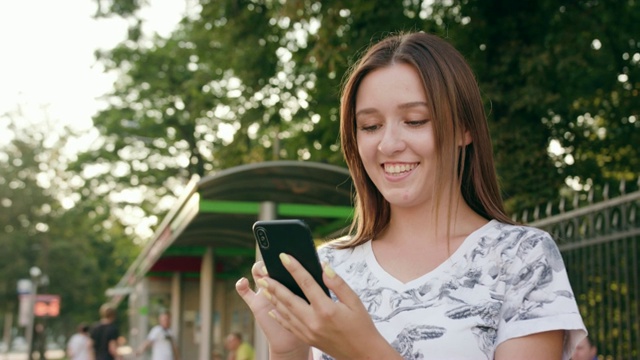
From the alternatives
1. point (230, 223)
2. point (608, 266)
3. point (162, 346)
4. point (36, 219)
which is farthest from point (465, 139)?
point (36, 219)

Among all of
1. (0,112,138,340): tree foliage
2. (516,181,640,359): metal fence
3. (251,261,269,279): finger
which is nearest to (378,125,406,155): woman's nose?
(251,261,269,279): finger

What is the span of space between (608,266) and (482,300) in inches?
205

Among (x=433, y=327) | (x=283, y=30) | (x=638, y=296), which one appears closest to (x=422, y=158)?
(x=433, y=327)

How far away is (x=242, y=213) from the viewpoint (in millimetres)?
10586

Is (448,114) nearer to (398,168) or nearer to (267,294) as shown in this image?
(398,168)

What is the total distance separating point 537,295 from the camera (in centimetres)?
194

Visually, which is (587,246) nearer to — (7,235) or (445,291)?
(445,291)

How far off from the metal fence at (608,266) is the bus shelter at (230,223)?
180 centimetres

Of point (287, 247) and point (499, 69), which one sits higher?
point (499, 69)

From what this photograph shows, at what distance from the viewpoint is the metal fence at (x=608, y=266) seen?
6512 millimetres

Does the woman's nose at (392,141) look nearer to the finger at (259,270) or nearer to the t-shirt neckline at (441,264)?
the t-shirt neckline at (441,264)

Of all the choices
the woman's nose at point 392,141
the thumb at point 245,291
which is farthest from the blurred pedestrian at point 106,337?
the woman's nose at point 392,141

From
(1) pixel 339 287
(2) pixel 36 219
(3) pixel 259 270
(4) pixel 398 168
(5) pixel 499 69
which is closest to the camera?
(1) pixel 339 287

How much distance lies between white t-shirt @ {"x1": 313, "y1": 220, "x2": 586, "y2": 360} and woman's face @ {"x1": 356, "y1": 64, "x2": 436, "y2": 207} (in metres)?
0.16
